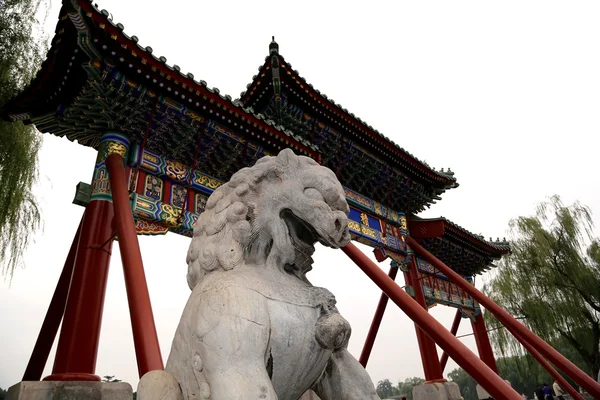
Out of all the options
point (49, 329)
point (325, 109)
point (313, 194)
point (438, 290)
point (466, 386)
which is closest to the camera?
point (313, 194)

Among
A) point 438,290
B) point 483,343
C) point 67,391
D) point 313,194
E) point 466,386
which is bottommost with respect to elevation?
point 466,386

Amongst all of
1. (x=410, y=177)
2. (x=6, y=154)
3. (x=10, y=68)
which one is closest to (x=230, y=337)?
(x=6, y=154)

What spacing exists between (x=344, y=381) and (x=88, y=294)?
3665 millimetres

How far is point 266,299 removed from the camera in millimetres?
1345

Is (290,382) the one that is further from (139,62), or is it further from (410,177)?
(410,177)

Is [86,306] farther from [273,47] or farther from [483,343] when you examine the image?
[483,343]

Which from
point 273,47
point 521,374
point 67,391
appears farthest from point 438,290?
point 67,391

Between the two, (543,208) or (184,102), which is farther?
(543,208)

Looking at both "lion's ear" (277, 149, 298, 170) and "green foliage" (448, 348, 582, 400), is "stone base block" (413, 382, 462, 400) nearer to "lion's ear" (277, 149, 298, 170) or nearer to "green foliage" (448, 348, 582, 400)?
"green foliage" (448, 348, 582, 400)

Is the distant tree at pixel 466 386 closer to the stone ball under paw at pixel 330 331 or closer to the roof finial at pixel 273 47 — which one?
the roof finial at pixel 273 47

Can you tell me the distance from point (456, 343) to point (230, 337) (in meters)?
4.22

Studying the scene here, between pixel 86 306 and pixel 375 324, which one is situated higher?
pixel 375 324

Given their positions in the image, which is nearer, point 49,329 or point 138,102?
point 49,329

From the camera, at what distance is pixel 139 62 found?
4898mm
